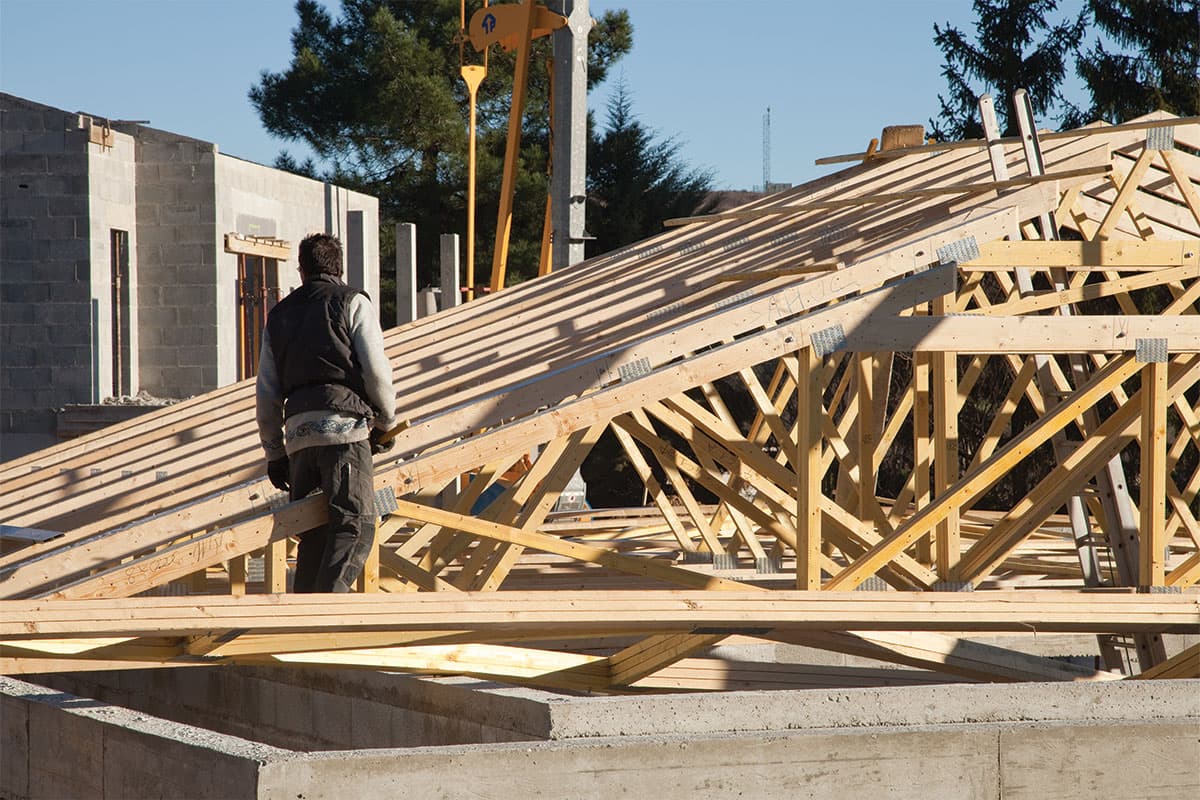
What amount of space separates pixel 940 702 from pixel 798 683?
6.78 feet

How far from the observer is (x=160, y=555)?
561cm

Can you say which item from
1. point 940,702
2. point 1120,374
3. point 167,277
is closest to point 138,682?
point 940,702

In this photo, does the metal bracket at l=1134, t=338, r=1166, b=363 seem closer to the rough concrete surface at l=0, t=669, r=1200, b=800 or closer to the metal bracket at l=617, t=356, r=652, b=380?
the rough concrete surface at l=0, t=669, r=1200, b=800

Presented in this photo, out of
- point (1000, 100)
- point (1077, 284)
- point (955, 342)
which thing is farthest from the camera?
point (1000, 100)

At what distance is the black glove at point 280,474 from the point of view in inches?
235

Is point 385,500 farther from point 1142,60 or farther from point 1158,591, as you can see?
point 1142,60

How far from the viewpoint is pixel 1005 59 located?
25.3 meters

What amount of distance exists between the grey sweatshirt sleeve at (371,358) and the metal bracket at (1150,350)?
11.8 feet

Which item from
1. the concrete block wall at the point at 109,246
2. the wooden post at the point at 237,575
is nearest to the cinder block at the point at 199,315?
the concrete block wall at the point at 109,246

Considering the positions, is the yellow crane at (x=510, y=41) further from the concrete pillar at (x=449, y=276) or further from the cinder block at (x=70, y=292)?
the cinder block at (x=70, y=292)

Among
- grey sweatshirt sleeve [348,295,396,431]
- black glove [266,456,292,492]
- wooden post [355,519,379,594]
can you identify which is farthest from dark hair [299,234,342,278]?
wooden post [355,519,379,594]

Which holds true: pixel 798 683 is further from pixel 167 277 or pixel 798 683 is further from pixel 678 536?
pixel 167 277

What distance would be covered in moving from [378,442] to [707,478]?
2.71 meters

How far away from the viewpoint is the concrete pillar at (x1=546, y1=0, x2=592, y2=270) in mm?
12719
